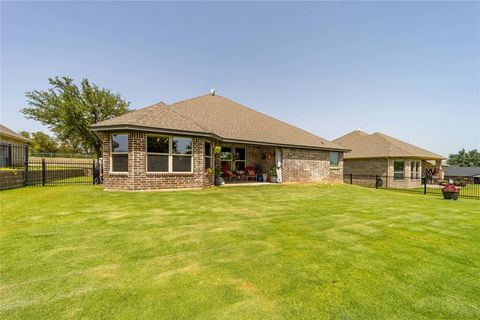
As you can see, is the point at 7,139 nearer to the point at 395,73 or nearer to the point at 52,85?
the point at 52,85

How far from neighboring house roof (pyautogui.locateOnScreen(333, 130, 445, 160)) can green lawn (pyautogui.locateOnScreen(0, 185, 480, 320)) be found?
18.9 metres

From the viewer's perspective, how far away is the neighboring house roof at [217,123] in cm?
1077

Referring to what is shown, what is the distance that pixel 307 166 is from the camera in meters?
18.0

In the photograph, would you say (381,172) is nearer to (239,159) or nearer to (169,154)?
(239,159)

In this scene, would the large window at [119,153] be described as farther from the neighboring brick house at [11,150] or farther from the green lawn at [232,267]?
the neighboring brick house at [11,150]

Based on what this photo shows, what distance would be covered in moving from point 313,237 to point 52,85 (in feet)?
114

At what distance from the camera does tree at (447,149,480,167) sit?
7293 centimetres

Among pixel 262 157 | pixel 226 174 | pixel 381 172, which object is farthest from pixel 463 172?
pixel 226 174

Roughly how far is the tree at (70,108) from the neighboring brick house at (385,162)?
29.8 metres

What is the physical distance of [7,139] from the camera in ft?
67.6

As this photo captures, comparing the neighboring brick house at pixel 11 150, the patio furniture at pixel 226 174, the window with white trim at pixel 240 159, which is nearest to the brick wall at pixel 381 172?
the window with white trim at pixel 240 159

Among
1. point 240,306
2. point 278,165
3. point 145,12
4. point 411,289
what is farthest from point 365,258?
point 145,12

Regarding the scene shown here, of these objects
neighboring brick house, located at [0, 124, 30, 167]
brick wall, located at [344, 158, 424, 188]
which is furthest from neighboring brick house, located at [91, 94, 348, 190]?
brick wall, located at [344, 158, 424, 188]

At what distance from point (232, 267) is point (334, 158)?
62.1 feet
